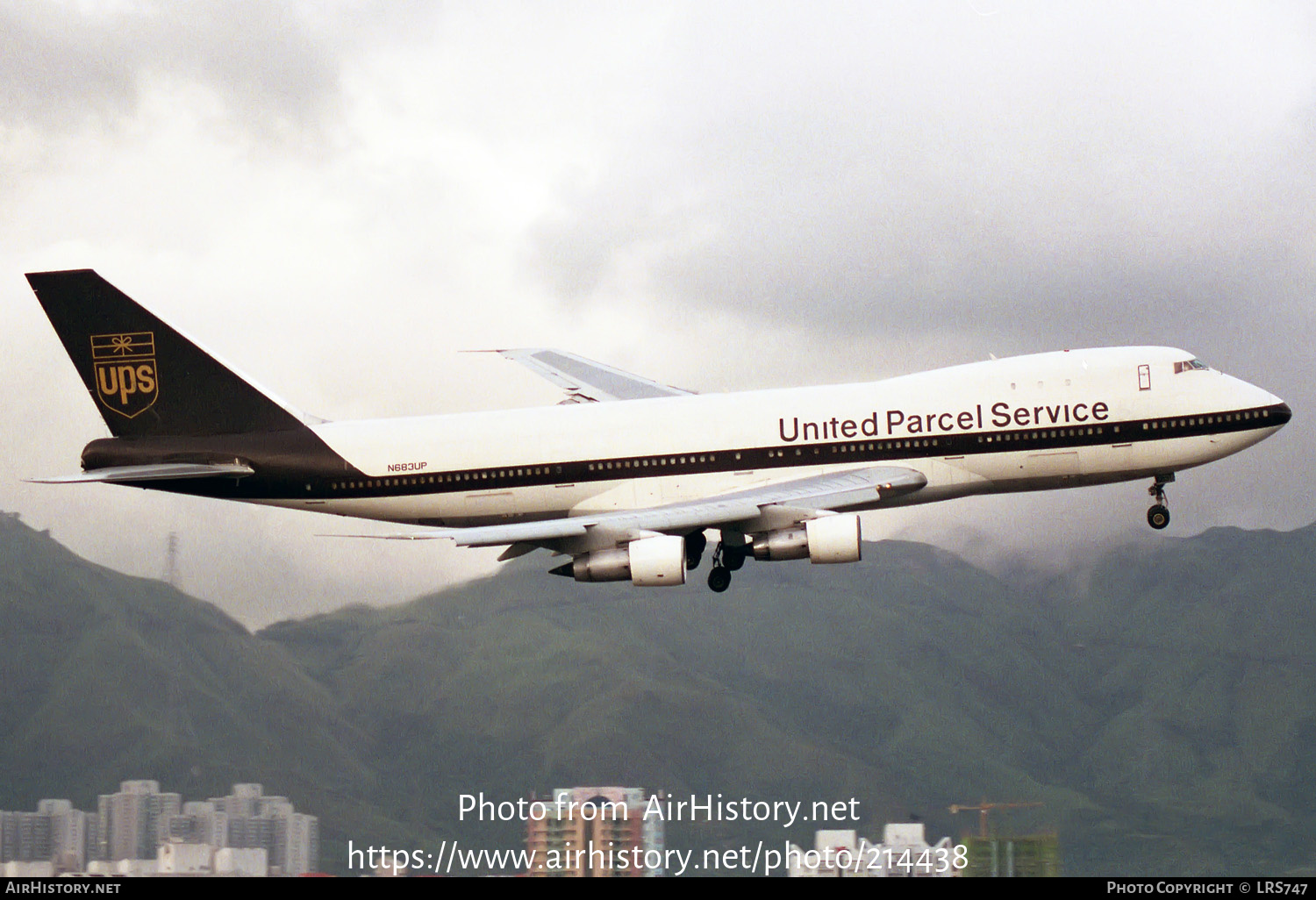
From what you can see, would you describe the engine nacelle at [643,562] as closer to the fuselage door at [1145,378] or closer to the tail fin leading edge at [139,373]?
the tail fin leading edge at [139,373]

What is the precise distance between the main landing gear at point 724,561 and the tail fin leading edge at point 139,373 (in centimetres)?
1865

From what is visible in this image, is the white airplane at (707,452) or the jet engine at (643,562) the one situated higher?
the white airplane at (707,452)

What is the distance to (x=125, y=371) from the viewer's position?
6356 cm

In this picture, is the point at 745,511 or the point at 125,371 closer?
the point at 745,511

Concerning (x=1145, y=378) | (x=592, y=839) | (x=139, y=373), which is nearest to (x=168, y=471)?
(x=139, y=373)

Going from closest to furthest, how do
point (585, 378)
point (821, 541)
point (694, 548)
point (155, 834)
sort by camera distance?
point (821, 541)
point (694, 548)
point (585, 378)
point (155, 834)

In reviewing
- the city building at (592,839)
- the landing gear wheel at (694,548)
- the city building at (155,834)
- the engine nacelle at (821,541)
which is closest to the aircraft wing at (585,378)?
the landing gear wheel at (694,548)

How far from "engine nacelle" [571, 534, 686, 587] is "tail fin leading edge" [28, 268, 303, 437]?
1610 cm

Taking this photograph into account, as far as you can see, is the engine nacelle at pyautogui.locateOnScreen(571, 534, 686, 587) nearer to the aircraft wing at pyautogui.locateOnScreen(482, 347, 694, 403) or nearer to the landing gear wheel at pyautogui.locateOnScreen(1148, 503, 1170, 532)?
the aircraft wing at pyautogui.locateOnScreen(482, 347, 694, 403)

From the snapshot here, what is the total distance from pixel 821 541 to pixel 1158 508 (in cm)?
1596

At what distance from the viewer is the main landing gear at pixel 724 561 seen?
197ft

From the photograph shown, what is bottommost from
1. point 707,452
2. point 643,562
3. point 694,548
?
point 643,562

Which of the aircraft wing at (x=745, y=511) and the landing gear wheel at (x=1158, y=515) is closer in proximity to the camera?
the aircraft wing at (x=745, y=511)

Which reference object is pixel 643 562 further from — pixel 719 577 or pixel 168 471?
pixel 168 471
